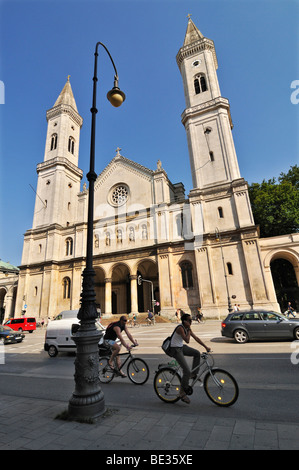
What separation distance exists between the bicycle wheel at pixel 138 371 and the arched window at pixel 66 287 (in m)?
29.6

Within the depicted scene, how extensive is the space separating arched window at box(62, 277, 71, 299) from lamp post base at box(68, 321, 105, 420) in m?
31.4

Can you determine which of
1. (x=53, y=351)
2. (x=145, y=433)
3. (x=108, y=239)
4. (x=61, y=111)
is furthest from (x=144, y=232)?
(x=61, y=111)

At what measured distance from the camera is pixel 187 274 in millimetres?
27203

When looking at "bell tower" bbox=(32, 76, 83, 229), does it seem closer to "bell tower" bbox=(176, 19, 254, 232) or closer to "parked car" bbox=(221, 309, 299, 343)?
"bell tower" bbox=(176, 19, 254, 232)

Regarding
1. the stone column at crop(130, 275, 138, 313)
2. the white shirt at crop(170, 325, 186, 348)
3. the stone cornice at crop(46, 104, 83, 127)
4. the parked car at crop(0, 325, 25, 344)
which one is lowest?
the parked car at crop(0, 325, 25, 344)

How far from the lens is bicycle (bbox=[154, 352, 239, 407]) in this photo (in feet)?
14.2

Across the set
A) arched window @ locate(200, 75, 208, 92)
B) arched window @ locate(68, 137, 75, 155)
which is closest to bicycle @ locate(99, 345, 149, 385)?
arched window @ locate(200, 75, 208, 92)

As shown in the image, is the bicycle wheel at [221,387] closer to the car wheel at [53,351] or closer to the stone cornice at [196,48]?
the car wheel at [53,351]

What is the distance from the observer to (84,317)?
4594 mm

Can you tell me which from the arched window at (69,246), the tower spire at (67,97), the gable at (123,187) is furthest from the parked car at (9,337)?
the tower spire at (67,97)

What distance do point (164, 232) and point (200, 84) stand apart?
21.9m
